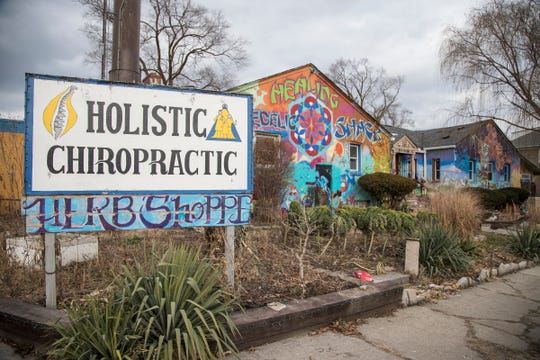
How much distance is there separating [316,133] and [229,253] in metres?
11.7

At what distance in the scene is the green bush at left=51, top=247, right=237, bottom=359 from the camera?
248 cm

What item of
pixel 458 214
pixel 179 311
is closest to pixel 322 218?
pixel 458 214

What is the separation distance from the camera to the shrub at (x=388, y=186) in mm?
15453

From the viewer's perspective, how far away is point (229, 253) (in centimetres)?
383

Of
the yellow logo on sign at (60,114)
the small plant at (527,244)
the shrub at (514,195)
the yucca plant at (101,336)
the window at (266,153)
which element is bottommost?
Result: the small plant at (527,244)

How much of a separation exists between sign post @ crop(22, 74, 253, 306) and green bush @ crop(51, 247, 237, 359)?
769mm

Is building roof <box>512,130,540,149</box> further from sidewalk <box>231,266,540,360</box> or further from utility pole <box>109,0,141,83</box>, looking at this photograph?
utility pole <box>109,0,141,83</box>

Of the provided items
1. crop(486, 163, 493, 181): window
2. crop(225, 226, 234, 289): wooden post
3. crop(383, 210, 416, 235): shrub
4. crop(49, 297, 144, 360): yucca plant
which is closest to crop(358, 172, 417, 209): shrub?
crop(383, 210, 416, 235): shrub

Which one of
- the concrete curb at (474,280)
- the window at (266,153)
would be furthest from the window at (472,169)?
the concrete curb at (474,280)

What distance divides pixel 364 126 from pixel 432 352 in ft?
47.6

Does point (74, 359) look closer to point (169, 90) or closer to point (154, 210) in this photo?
point (154, 210)

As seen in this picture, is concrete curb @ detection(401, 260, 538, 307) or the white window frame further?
the white window frame

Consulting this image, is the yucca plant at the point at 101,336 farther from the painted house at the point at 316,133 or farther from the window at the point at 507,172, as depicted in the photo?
the window at the point at 507,172

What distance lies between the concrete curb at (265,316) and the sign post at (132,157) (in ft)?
1.44
